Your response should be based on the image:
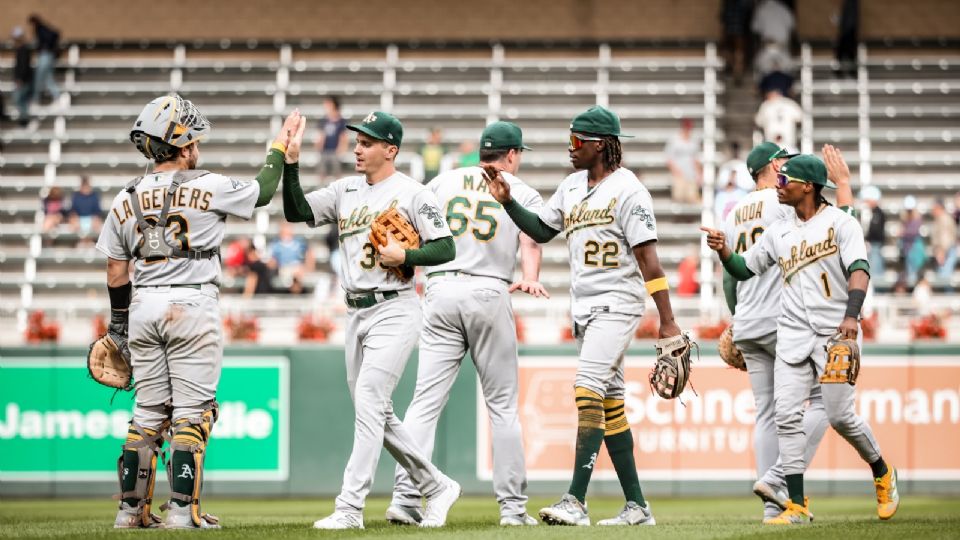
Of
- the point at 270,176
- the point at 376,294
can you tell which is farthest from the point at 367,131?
the point at 376,294

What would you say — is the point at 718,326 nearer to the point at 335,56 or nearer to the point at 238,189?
the point at 238,189

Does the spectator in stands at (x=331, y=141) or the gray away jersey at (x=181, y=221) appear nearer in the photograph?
the gray away jersey at (x=181, y=221)

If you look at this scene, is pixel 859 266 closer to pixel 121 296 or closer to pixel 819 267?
pixel 819 267

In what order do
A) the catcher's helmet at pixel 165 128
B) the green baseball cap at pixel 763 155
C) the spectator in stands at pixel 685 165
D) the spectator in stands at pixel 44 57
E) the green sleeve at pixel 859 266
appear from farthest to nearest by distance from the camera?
the spectator in stands at pixel 44 57, the spectator in stands at pixel 685 165, the green baseball cap at pixel 763 155, the green sleeve at pixel 859 266, the catcher's helmet at pixel 165 128

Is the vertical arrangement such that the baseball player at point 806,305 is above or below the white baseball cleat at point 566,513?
above

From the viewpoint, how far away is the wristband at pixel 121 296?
779cm

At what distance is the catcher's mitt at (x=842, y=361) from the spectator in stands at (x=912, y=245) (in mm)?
9906

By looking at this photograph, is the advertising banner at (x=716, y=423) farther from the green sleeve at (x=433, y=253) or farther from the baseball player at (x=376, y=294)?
the green sleeve at (x=433, y=253)

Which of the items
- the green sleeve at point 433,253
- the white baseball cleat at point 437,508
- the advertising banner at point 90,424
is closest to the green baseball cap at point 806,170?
the green sleeve at point 433,253

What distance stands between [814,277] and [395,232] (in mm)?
2519

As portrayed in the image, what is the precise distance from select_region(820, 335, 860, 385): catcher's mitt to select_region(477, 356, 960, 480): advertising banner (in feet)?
17.3

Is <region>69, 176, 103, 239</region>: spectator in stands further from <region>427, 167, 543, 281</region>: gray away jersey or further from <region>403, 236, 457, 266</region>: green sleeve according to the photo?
<region>403, 236, 457, 266</region>: green sleeve

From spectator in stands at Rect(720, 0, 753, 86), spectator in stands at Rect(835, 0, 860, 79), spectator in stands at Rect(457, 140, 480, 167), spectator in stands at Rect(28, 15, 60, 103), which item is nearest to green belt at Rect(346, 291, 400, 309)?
spectator in stands at Rect(457, 140, 480, 167)

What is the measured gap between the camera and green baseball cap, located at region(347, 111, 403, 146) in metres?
7.98
